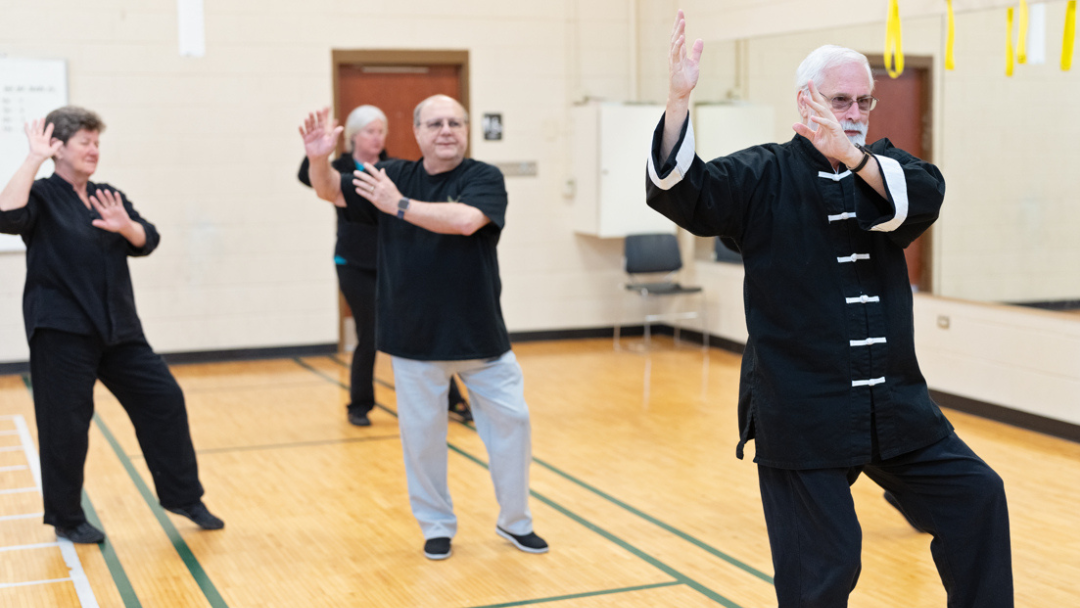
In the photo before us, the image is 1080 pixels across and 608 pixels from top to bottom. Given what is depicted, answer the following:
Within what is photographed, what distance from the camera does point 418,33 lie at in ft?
27.9

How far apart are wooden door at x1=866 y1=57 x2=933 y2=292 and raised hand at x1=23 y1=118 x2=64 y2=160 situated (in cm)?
442

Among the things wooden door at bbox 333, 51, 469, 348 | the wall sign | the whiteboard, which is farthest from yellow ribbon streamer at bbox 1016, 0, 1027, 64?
the whiteboard

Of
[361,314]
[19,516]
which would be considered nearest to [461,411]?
[361,314]

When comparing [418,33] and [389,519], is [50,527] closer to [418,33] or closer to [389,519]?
[389,519]

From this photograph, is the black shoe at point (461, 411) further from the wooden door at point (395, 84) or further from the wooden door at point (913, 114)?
the wooden door at point (913, 114)

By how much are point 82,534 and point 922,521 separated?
299 centimetres

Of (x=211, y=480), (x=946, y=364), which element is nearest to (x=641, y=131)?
(x=946, y=364)

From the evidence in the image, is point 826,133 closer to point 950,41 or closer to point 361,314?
point 361,314

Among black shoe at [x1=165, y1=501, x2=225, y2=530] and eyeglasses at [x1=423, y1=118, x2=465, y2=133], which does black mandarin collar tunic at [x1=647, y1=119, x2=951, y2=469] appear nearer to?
eyeglasses at [x1=423, y1=118, x2=465, y2=133]

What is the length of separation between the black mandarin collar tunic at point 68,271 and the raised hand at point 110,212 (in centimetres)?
7

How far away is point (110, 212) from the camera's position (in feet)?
12.9

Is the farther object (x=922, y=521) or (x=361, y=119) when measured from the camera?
(x=361, y=119)

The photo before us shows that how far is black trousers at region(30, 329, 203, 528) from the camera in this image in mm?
3951

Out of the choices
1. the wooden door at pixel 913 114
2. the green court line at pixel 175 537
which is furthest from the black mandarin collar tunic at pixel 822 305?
the wooden door at pixel 913 114
